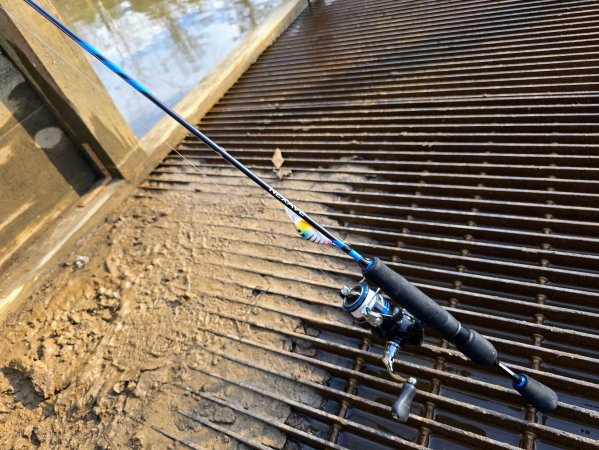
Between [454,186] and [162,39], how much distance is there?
867cm

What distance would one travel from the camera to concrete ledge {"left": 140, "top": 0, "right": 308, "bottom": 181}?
498cm

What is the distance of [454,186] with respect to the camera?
313cm

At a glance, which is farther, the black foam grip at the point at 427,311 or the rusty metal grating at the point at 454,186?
the rusty metal grating at the point at 454,186

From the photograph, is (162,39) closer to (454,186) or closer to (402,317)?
(454,186)

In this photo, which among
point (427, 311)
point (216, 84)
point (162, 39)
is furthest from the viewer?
point (162, 39)

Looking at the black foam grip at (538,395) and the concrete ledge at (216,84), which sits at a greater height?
the concrete ledge at (216,84)

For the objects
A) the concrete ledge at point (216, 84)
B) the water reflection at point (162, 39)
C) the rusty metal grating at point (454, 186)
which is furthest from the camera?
the water reflection at point (162, 39)

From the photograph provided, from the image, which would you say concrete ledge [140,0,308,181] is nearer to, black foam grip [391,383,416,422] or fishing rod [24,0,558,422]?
fishing rod [24,0,558,422]

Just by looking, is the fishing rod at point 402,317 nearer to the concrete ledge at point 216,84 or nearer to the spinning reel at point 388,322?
the spinning reel at point 388,322

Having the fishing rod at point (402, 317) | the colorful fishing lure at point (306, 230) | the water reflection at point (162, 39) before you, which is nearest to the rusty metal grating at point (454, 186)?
the fishing rod at point (402, 317)

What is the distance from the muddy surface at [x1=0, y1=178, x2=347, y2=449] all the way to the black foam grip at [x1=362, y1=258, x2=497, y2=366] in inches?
38.1

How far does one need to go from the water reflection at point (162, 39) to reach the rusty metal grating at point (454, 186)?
2.17m

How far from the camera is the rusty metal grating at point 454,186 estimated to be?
2141mm

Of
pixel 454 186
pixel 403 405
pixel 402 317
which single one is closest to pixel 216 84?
pixel 454 186
